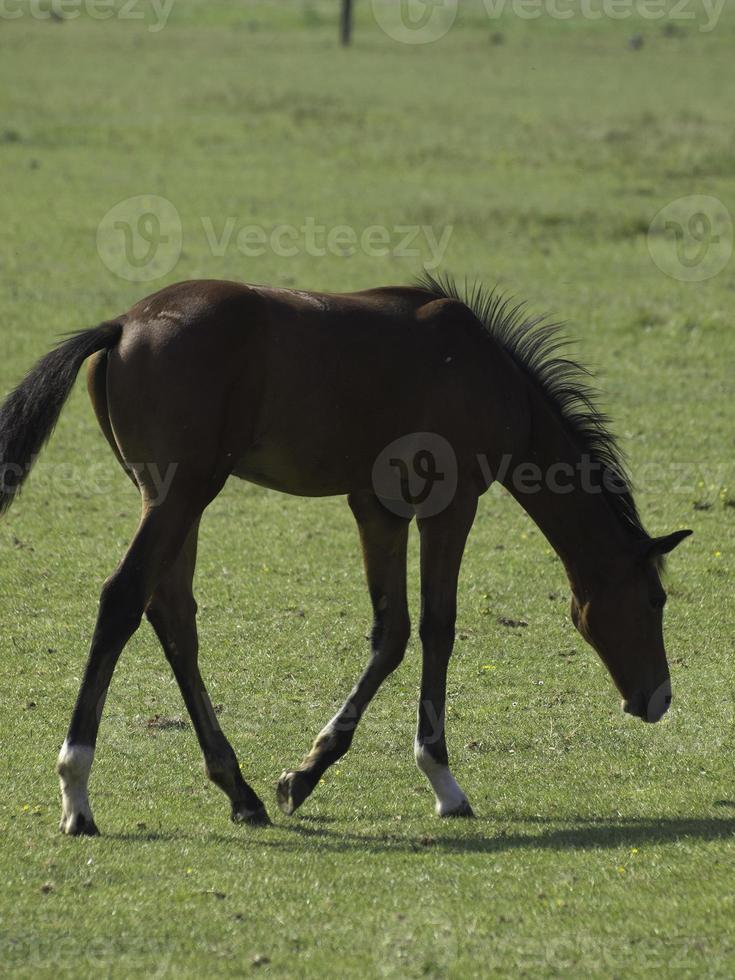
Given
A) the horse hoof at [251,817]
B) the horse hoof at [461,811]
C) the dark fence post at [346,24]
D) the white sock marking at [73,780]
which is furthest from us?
the dark fence post at [346,24]

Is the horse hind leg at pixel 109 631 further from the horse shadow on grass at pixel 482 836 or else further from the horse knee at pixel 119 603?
the horse shadow on grass at pixel 482 836

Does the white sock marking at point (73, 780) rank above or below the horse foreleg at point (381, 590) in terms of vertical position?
below

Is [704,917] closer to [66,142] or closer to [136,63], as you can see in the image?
[66,142]

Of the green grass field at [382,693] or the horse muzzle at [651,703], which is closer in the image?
the green grass field at [382,693]

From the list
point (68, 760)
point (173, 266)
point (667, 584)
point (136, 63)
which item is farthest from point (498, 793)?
point (136, 63)

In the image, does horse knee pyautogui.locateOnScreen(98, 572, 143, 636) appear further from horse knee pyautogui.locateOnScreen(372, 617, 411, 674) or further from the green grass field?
horse knee pyautogui.locateOnScreen(372, 617, 411, 674)

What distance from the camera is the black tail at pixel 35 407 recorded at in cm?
588

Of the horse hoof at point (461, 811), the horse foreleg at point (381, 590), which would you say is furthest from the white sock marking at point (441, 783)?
the horse foreleg at point (381, 590)

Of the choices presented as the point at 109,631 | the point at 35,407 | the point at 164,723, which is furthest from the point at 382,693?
the point at 35,407

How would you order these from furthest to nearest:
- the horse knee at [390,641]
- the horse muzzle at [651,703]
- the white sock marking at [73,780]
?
1. the horse knee at [390,641]
2. the horse muzzle at [651,703]
3. the white sock marking at [73,780]

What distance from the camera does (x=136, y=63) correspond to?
40.0 m

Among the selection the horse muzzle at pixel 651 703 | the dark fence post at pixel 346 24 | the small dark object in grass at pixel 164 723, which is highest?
the dark fence post at pixel 346 24

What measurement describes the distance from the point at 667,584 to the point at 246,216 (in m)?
13.4

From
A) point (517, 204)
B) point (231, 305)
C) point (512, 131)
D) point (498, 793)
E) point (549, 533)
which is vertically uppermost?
point (512, 131)
